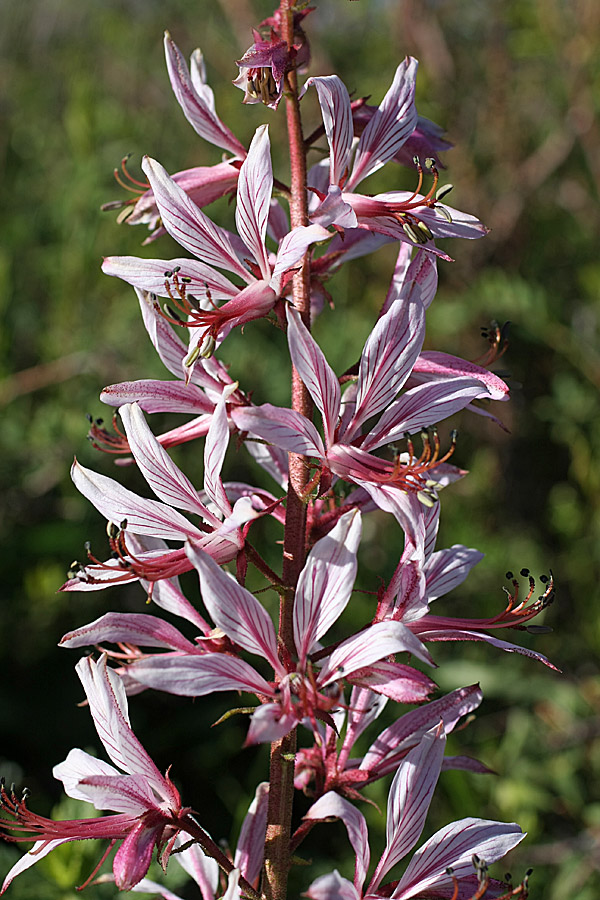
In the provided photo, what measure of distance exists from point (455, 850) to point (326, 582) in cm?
47

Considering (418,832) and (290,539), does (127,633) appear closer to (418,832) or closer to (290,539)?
(290,539)

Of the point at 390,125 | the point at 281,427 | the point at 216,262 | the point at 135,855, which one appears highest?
the point at 390,125

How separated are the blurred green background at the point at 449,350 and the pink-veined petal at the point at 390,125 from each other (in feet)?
4.91

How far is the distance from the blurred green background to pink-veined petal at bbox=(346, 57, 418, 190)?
150cm

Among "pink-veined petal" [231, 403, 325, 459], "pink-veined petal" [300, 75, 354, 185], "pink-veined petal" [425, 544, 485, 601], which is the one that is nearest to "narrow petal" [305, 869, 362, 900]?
"pink-veined petal" [425, 544, 485, 601]

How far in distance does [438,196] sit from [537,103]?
5389mm

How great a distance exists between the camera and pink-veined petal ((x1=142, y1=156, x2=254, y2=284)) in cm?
127

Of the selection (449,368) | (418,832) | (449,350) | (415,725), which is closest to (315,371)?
(449,368)

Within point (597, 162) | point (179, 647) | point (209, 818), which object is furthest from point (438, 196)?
point (597, 162)

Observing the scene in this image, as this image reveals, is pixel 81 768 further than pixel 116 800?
Yes

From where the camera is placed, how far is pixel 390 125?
1369mm

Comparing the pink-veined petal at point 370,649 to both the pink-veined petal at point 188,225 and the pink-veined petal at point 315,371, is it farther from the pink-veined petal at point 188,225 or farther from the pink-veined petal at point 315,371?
the pink-veined petal at point 188,225

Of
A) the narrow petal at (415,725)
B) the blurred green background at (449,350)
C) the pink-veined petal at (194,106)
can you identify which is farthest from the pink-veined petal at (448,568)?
the blurred green background at (449,350)

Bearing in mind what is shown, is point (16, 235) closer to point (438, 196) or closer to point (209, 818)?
point (209, 818)
